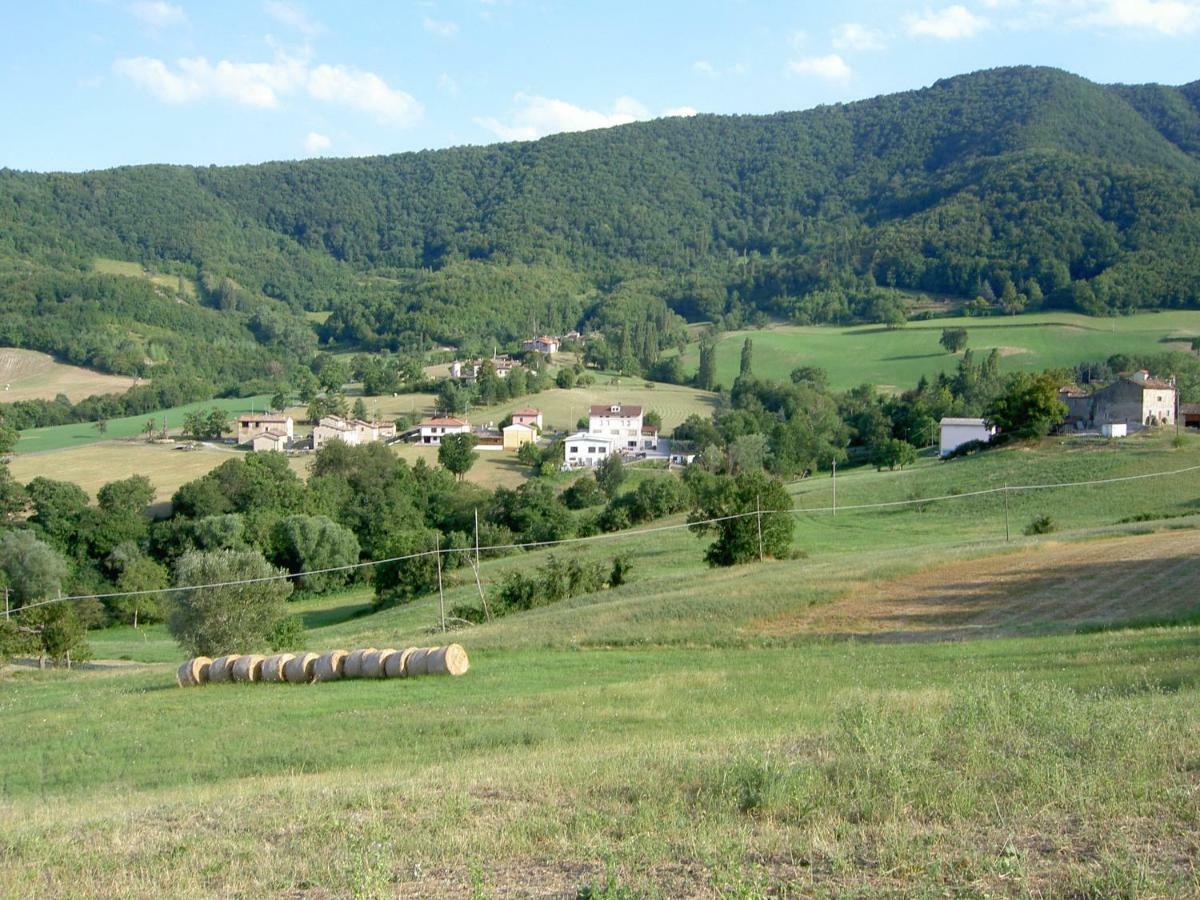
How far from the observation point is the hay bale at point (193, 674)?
29.9 metres

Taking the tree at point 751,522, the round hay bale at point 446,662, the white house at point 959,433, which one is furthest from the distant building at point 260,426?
the round hay bale at point 446,662

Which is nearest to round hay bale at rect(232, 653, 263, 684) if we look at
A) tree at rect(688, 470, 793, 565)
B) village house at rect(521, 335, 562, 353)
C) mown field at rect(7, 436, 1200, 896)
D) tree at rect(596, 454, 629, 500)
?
mown field at rect(7, 436, 1200, 896)

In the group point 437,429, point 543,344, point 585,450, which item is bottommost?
point 585,450

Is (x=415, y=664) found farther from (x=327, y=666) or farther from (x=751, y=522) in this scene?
(x=751, y=522)

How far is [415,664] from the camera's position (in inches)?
1094

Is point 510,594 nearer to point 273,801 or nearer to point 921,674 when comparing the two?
point 921,674

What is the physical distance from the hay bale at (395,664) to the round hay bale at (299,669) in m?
2.10

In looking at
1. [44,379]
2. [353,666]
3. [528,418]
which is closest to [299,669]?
[353,666]

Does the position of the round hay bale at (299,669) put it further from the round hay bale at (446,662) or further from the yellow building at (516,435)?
the yellow building at (516,435)

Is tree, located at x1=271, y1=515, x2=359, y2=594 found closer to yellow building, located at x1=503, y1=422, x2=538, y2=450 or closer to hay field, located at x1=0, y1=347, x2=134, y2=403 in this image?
yellow building, located at x1=503, y1=422, x2=538, y2=450

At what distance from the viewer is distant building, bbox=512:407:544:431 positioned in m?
118

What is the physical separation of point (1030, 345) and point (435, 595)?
106m

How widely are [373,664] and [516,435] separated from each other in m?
85.6

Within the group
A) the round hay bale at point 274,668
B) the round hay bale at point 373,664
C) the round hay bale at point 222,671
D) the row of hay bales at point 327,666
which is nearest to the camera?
the row of hay bales at point 327,666
